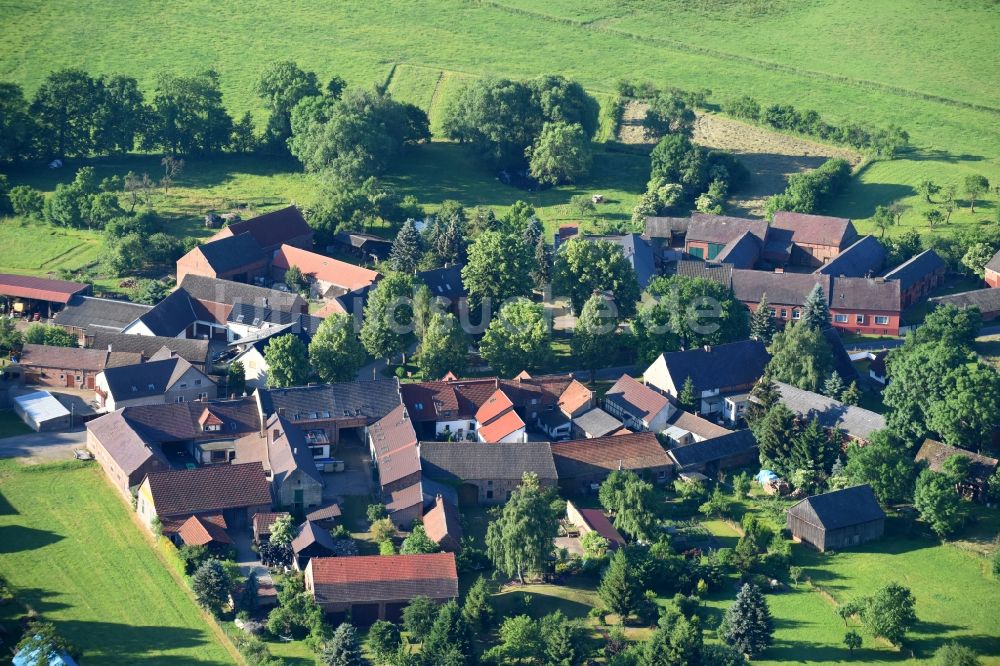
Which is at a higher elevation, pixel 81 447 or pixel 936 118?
pixel 936 118

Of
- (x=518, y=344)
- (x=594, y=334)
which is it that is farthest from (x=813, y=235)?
(x=518, y=344)

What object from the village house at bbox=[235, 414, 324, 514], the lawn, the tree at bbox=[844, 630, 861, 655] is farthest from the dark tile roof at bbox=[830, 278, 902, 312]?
the lawn

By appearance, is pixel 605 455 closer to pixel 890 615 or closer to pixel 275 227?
pixel 890 615

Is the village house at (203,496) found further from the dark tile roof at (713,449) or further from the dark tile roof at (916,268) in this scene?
the dark tile roof at (916,268)

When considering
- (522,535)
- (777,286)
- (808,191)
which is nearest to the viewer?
(522,535)

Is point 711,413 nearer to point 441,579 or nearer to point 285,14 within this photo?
point 441,579

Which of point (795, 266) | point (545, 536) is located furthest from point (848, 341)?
point (545, 536)

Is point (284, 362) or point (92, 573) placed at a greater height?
point (284, 362)
